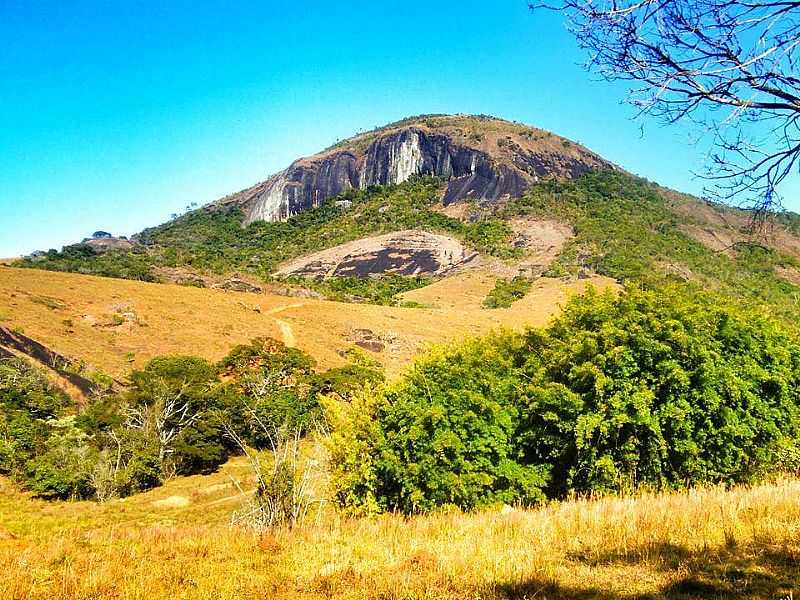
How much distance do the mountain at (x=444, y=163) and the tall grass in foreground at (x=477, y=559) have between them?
13213cm

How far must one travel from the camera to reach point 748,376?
12602 millimetres

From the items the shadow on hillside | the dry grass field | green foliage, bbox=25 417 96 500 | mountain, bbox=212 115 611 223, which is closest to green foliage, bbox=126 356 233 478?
green foliage, bbox=25 417 96 500

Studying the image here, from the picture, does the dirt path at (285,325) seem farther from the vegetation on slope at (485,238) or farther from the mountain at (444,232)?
the vegetation on slope at (485,238)

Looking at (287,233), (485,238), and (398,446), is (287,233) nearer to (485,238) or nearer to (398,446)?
(485,238)

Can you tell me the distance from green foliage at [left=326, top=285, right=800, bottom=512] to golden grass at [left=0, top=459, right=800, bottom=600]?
154 inches

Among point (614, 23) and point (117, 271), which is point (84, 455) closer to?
point (614, 23)

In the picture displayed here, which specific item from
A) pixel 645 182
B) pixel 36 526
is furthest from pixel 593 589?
pixel 645 182

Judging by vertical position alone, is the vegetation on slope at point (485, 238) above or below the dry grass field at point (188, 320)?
above

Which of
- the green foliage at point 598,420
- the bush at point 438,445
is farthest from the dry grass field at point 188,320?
the bush at point 438,445

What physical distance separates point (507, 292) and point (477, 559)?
3213 inches

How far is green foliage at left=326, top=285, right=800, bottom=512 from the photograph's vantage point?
11602 millimetres

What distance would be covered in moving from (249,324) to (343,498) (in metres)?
45.7

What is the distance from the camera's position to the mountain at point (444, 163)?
461ft

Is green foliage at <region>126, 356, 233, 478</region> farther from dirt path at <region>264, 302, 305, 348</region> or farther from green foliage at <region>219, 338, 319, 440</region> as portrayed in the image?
dirt path at <region>264, 302, 305, 348</region>
